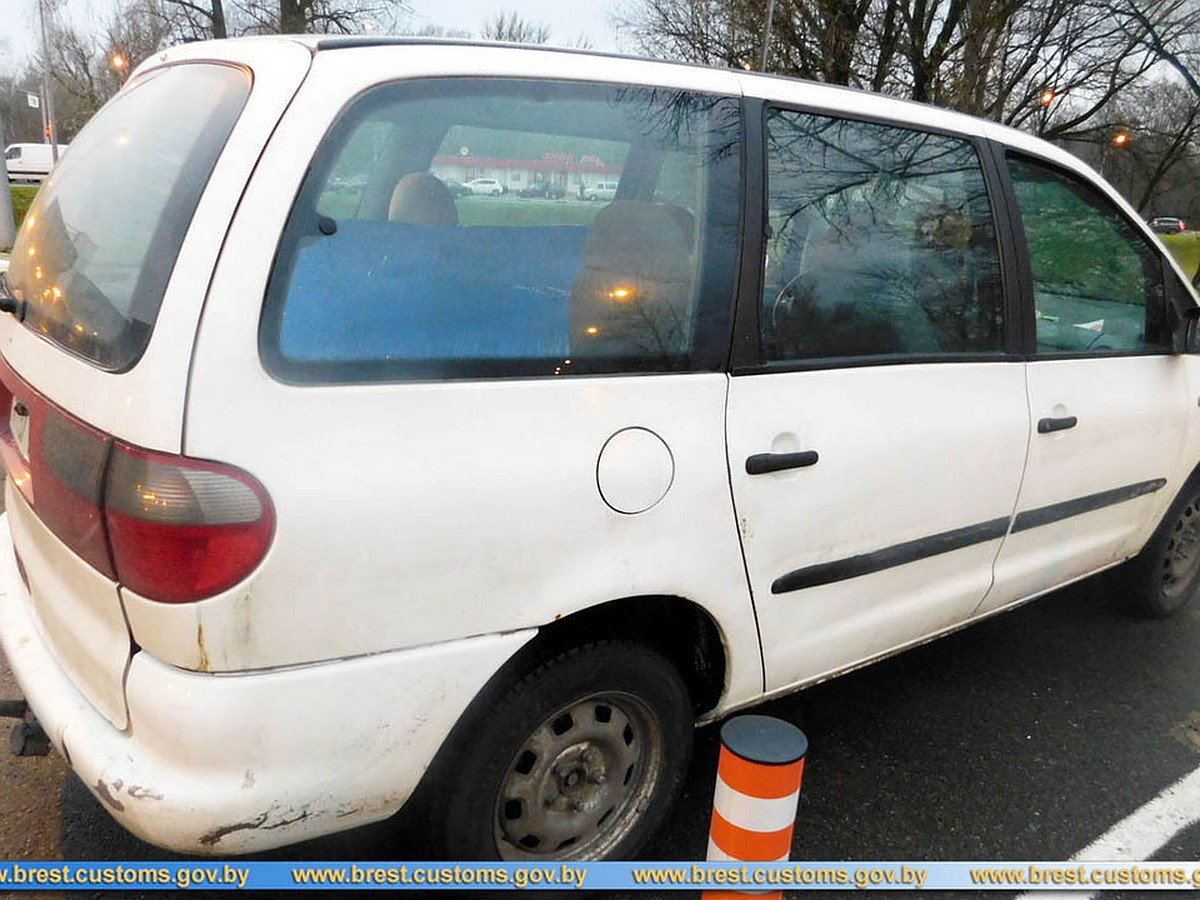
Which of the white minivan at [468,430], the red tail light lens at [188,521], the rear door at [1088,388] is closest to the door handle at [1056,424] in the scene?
the rear door at [1088,388]

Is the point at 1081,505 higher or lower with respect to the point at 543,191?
lower

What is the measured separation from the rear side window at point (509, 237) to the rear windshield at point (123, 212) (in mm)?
227

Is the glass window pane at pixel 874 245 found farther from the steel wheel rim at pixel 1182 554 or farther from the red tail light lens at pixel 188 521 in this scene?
the steel wheel rim at pixel 1182 554

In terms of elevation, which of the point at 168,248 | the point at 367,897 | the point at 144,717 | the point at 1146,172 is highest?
the point at 1146,172

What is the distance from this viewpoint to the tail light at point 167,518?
149 cm

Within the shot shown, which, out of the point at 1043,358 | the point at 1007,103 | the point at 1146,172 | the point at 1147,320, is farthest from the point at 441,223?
the point at 1146,172

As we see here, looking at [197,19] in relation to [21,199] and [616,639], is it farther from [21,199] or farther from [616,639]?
[616,639]

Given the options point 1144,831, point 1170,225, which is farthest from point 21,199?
point 1170,225

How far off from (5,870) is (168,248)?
1.50 m

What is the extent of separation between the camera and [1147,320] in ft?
10.7

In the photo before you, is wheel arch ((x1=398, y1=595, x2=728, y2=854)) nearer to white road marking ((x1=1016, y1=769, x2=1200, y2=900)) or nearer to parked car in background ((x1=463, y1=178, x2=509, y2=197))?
parked car in background ((x1=463, y1=178, x2=509, y2=197))

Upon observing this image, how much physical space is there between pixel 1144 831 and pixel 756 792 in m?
1.56

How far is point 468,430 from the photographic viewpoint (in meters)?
1.69

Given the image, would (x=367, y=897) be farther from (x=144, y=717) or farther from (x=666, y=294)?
(x=666, y=294)
